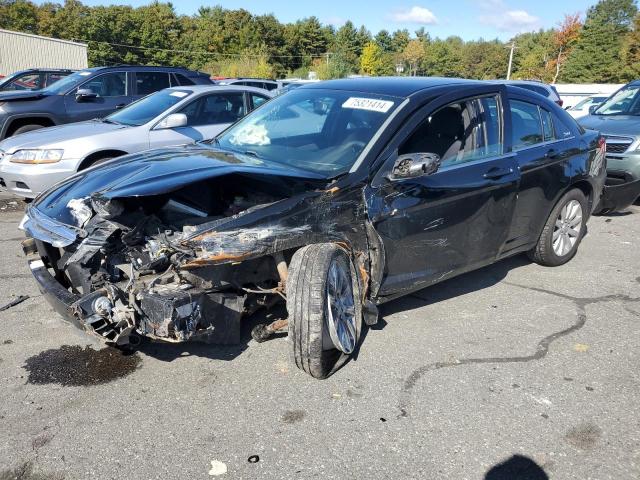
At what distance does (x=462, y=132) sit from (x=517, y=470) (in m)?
2.53

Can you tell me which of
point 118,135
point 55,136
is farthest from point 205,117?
point 55,136

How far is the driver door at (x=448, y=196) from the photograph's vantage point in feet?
11.9

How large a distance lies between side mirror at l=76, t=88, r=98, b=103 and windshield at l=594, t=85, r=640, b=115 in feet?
27.9

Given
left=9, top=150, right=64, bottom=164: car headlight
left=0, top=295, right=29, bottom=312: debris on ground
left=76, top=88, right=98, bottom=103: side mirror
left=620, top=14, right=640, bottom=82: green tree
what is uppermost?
left=620, top=14, right=640, bottom=82: green tree

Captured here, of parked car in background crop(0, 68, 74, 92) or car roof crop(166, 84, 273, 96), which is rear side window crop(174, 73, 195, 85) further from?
parked car in background crop(0, 68, 74, 92)

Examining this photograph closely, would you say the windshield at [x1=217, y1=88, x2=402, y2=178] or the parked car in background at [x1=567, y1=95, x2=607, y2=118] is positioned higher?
the windshield at [x1=217, y1=88, x2=402, y2=178]

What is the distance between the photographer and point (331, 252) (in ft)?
10.6

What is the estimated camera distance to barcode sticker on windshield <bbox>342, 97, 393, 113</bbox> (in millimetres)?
3877

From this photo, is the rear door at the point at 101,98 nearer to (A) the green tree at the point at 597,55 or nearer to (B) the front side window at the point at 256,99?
(B) the front side window at the point at 256,99

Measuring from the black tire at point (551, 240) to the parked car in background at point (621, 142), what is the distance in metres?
1.52

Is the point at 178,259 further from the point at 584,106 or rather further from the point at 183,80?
the point at 584,106

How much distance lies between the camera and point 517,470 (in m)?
2.61

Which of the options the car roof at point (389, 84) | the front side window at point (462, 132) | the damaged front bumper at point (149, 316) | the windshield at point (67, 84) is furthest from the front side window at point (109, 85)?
the damaged front bumper at point (149, 316)

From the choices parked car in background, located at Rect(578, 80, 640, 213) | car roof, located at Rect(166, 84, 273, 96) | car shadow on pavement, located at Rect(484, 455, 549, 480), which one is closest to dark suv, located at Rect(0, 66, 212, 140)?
car roof, located at Rect(166, 84, 273, 96)
